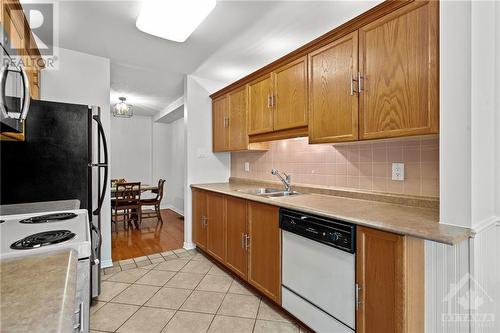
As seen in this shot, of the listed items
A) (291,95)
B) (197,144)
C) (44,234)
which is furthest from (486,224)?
(197,144)

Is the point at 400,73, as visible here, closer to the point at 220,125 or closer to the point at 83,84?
the point at 220,125

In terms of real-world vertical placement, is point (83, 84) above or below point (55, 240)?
above

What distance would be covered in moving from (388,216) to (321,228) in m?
0.39

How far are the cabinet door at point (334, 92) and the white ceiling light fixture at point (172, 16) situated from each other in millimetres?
923

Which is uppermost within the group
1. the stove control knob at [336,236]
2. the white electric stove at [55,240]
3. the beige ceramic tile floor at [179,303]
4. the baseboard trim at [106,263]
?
the white electric stove at [55,240]

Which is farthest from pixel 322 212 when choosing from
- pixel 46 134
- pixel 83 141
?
pixel 46 134

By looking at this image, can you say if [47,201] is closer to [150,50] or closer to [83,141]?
[83,141]

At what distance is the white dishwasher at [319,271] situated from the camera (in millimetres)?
1484

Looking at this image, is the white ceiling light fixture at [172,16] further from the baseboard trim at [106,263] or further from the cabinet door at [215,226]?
the baseboard trim at [106,263]

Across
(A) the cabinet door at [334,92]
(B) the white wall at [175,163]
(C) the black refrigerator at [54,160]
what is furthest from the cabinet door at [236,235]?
(B) the white wall at [175,163]

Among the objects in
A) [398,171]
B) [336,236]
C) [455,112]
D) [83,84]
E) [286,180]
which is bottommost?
[336,236]

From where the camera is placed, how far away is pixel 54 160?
6.58 ft

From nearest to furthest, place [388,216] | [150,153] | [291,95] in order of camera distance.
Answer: [388,216] → [291,95] → [150,153]

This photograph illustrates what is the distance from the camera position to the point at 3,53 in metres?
1.03
